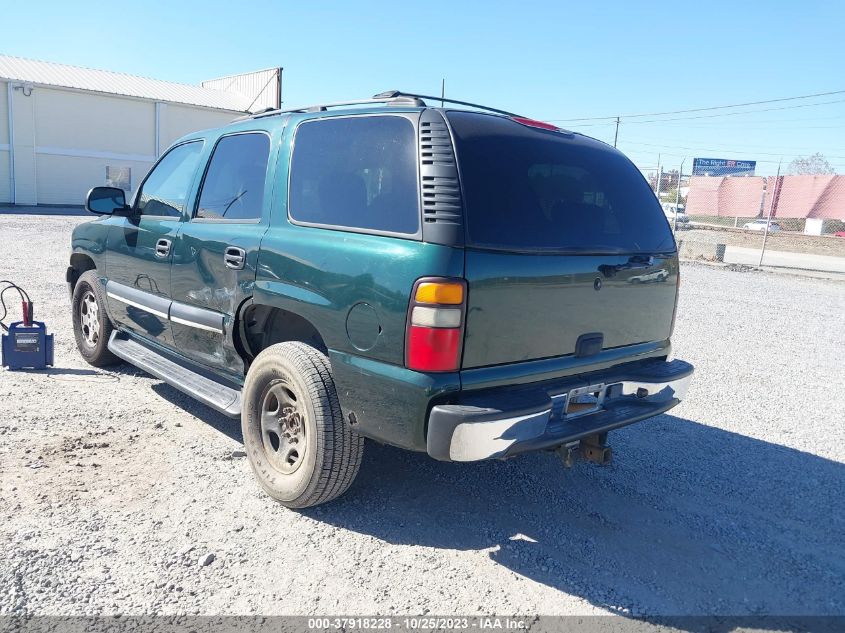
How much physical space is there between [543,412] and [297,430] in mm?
1321

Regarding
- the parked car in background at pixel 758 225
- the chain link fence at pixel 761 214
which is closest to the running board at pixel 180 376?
the chain link fence at pixel 761 214

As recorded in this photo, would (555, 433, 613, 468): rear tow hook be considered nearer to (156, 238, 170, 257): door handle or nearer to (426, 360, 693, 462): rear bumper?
(426, 360, 693, 462): rear bumper

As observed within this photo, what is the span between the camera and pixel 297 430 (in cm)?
349

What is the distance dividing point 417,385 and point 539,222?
1.01 m

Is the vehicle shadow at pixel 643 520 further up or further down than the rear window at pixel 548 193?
further down

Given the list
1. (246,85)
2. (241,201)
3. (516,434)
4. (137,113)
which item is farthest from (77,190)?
(516,434)

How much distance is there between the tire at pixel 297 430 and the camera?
321cm

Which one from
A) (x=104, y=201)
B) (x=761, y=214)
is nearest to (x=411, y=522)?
(x=104, y=201)

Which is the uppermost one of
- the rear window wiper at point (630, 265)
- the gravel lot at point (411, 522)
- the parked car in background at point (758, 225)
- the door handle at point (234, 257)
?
the rear window wiper at point (630, 265)

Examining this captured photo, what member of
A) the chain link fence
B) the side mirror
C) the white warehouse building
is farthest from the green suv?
the white warehouse building

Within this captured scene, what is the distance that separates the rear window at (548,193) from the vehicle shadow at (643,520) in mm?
1445

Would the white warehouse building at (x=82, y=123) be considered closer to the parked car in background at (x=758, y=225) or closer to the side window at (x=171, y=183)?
the side window at (x=171, y=183)

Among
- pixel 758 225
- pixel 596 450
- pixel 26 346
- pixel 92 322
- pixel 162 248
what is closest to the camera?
pixel 596 450

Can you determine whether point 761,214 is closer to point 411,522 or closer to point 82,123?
point 411,522
